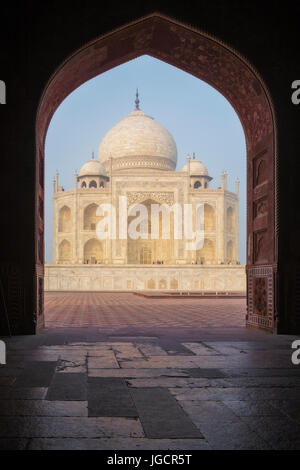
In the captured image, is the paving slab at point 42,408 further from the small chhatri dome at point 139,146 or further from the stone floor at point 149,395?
the small chhatri dome at point 139,146

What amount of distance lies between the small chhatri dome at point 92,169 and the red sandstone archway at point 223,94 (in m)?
23.9

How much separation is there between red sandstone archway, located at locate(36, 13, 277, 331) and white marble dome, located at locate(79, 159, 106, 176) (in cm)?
2393

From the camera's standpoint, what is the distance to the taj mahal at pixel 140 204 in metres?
25.3

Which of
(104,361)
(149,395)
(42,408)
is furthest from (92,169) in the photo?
(42,408)

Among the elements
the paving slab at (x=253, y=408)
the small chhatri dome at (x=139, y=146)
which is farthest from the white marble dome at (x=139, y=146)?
the paving slab at (x=253, y=408)

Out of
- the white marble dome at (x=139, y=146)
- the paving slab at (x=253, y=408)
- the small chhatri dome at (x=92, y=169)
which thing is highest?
the white marble dome at (x=139, y=146)

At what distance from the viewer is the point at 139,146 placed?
28406 millimetres

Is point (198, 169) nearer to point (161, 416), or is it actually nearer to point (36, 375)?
point (36, 375)

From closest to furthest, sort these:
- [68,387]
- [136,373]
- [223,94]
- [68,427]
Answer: [68,427] < [68,387] < [136,373] < [223,94]

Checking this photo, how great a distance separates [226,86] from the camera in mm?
5641

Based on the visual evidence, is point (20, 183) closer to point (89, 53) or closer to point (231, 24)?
point (89, 53)

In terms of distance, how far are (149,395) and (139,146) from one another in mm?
26686
